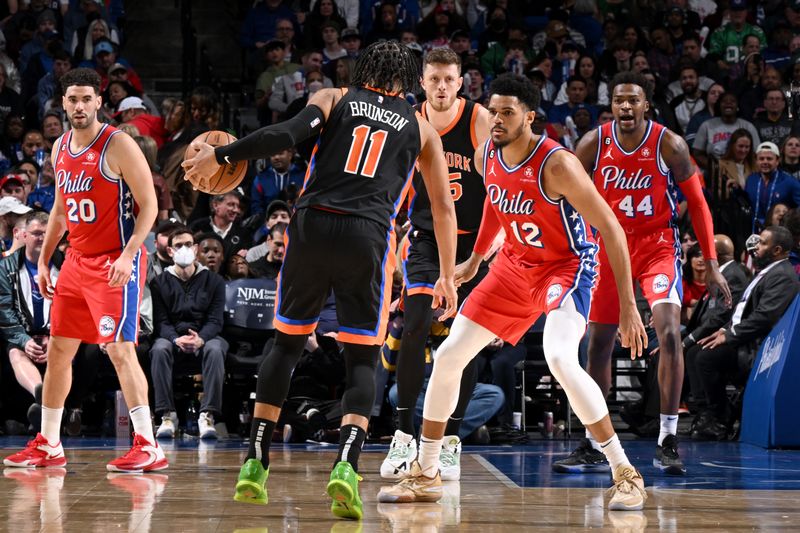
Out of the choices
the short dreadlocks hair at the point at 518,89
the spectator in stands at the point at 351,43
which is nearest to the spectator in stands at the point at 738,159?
the spectator in stands at the point at 351,43

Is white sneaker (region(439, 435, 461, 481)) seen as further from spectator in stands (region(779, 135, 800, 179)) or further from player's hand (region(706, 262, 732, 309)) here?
spectator in stands (region(779, 135, 800, 179))

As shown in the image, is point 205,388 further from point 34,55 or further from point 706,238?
point 34,55

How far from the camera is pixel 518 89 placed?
4977 millimetres

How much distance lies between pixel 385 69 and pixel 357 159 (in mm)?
428

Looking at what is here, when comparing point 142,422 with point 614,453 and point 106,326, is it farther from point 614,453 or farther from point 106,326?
point 614,453

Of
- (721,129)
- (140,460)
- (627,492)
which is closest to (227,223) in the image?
(140,460)

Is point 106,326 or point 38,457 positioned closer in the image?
point 106,326

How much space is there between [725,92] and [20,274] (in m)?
7.86

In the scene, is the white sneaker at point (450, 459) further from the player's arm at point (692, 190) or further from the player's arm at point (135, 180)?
the player's arm at point (135, 180)

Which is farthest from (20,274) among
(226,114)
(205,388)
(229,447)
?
(226,114)

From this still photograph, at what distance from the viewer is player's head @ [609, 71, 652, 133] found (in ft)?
20.5

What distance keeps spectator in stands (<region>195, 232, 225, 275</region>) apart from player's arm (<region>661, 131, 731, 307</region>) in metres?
4.58

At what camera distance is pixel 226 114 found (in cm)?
1305

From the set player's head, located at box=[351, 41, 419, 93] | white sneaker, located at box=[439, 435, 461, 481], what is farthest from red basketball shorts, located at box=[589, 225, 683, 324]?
player's head, located at box=[351, 41, 419, 93]
